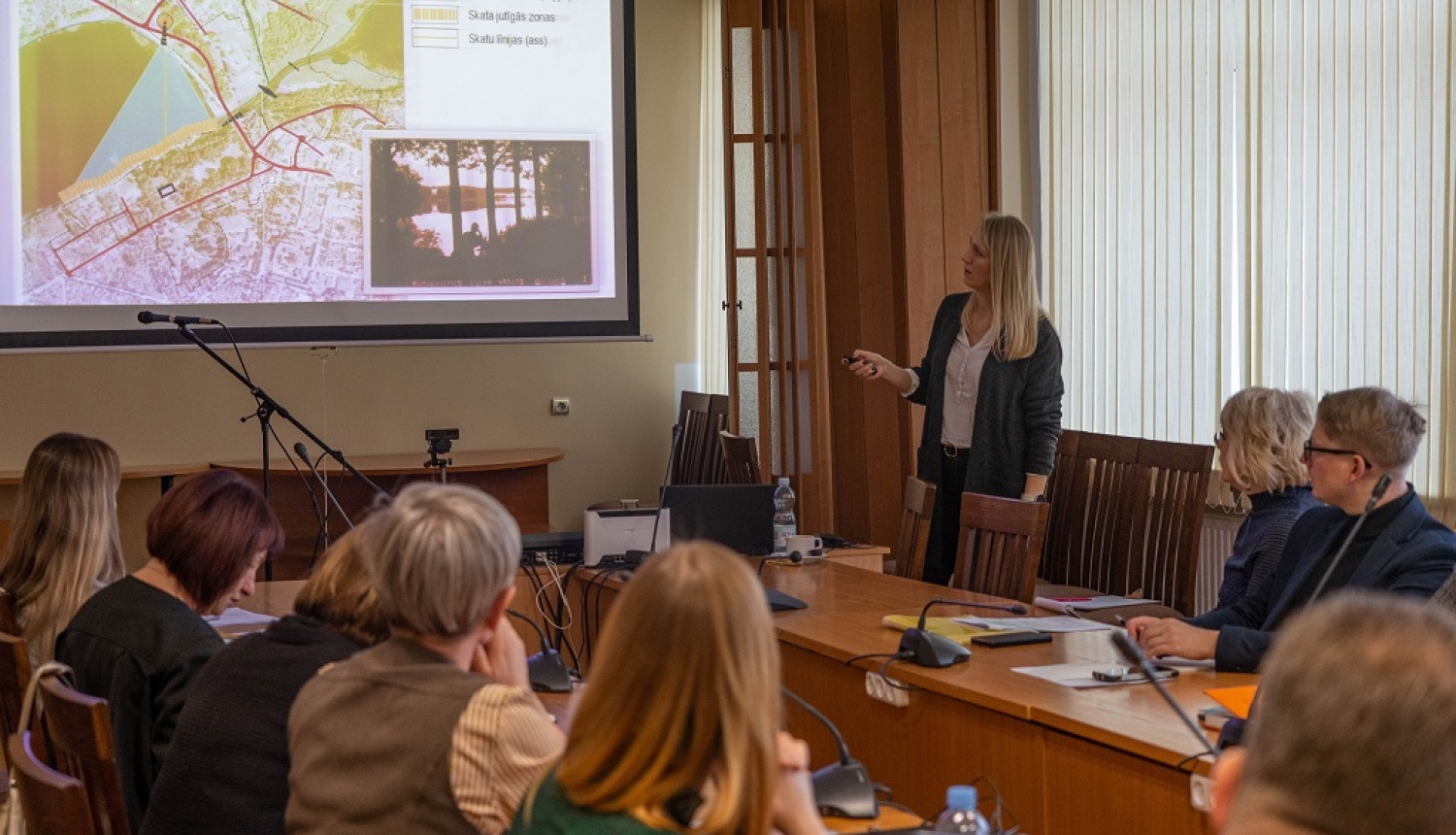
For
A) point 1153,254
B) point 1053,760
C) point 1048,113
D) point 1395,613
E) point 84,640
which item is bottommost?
point 1053,760

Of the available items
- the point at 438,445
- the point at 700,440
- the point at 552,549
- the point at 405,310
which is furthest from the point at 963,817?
the point at 700,440

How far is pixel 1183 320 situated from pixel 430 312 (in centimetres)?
262

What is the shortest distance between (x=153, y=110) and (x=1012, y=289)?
296 centimetres

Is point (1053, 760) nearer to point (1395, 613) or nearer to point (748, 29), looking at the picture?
point (1395, 613)

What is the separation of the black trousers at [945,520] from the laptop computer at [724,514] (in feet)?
2.00

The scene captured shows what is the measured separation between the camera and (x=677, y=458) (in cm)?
721

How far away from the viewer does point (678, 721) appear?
131 cm

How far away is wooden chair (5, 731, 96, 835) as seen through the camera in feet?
5.66

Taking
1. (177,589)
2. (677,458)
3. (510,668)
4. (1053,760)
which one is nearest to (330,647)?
(510,668)

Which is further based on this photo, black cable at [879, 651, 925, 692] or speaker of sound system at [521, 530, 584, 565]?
speaker of sound system at [521, 530, 584, 565]

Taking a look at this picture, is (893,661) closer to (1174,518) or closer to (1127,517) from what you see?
(1174,518)

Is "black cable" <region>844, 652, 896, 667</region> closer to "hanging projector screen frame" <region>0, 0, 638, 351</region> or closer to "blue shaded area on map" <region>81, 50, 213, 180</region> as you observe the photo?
"hanging projector screen frame" <region>0, 0, 638, 351</region>

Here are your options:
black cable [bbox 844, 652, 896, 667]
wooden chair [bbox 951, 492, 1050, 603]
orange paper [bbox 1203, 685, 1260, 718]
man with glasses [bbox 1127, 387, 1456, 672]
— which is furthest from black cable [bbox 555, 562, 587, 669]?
orange paper [bbox 1203, 685, 1260, 718]

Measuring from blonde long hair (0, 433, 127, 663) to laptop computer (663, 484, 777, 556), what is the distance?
1.58 meters
